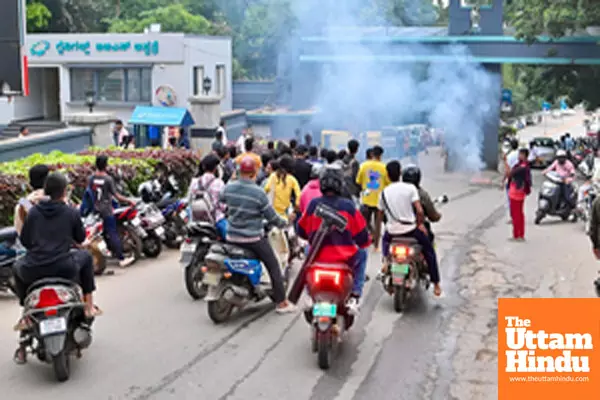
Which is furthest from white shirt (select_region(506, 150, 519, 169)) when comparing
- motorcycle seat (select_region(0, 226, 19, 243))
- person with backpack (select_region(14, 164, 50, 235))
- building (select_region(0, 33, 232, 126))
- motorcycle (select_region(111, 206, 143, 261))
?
building (select_region(0, 33, 232, 126))

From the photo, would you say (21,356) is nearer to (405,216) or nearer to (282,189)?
(405,216)

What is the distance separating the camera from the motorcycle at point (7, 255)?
31.8ft

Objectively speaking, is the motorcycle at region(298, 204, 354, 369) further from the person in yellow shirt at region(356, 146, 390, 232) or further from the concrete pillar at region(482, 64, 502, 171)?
the concrete pillar at region(482, 64, 502, 171)

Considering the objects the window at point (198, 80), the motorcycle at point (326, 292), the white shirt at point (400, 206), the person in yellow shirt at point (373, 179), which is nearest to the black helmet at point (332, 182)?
the motorcycle at point (326, 292)

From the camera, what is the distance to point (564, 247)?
14500 millimetres

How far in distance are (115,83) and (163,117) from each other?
12.8m

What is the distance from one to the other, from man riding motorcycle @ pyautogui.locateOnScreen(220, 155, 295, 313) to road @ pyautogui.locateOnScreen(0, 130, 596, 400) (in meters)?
0.87

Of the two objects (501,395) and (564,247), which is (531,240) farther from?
(501,395)

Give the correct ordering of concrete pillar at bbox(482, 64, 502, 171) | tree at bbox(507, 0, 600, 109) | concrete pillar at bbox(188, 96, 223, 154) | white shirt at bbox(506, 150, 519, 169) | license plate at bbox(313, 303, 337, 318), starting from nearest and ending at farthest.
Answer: license plate at bbox(313, 303, 337, 318), white shirt at bbox(506, 150, 519, 169), concrete pillar at bbox(188, 96, 223, 154), tree at bbox(507, 0, 600, 109), concrete pillar at bbox(482, 64, 502, 171)

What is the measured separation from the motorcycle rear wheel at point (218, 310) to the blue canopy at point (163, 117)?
14015mm

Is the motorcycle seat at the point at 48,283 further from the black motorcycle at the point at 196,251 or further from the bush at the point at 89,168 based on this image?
the bush at the point at 89,168

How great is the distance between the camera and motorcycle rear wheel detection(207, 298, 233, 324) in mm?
8789

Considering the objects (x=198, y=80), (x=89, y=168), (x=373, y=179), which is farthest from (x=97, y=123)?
(x=198, y=80)

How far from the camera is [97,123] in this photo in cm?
1969
